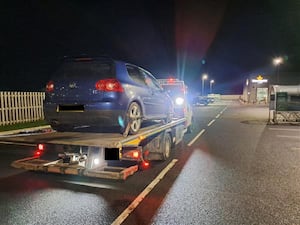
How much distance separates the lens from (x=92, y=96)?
227 inches

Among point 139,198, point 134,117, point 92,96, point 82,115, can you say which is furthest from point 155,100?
point 139,198

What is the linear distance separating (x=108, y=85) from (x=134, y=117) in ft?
3.17

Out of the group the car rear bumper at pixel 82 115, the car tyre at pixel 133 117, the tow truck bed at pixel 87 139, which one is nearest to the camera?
the tow truck bed at pixel 87 139

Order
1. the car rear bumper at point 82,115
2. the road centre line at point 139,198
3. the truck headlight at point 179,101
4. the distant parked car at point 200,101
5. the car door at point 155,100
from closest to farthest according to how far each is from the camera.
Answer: the road centre line at point 139,198 < the car rear bumper at point 82,115 < the car door at point 155,100 < the truck headlight at point 179,101 < the distant parked car at point 200,101

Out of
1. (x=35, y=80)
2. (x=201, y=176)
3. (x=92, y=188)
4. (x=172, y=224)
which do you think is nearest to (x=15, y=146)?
(x=92, y=188)

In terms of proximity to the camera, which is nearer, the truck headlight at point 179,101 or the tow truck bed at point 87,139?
the tow truck bed at point 87,139

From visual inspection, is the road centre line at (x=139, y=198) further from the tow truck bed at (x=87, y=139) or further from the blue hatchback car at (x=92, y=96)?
the blue hatchback car at (x=92, y=96)

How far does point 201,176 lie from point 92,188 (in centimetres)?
235

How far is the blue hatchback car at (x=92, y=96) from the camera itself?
225 inches

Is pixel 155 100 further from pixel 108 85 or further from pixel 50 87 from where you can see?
pixel 50 87

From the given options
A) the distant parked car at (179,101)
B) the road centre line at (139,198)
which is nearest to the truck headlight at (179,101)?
the distant parked car at (179,101)

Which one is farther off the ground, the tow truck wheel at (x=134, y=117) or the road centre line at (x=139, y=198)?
the tow truck wheel at (x=134, y=117)

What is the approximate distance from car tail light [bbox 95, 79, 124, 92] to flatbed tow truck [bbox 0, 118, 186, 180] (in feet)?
3.06

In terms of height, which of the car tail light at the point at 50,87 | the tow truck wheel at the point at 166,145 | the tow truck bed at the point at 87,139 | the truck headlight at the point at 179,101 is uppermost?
the car tail light at the point at 50,87
